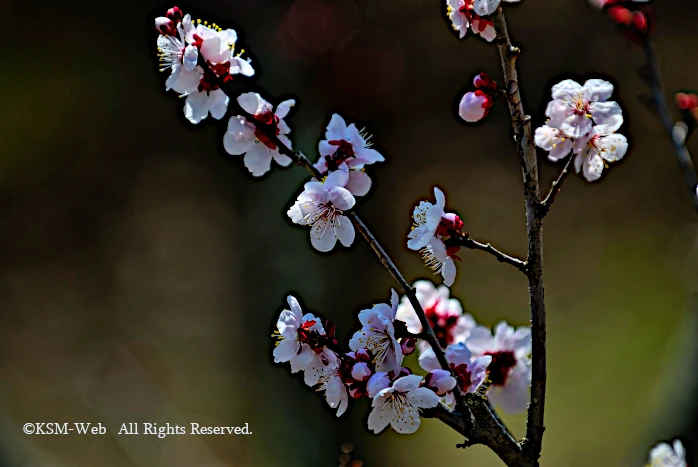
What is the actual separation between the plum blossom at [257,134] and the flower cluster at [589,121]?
0.79 ft

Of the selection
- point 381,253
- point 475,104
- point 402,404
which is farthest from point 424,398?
point 475,104

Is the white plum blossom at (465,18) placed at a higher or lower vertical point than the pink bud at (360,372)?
higher

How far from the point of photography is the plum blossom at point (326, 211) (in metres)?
0.46

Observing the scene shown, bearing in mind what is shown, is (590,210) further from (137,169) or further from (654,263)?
(137,169)

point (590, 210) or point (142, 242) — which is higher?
point (590, 210)

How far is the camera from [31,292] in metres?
1.76

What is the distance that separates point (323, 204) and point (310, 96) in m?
1.54

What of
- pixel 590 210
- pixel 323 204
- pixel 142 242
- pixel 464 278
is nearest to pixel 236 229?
pixel 142 242

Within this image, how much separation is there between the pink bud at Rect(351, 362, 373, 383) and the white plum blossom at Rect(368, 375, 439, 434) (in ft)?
0.08

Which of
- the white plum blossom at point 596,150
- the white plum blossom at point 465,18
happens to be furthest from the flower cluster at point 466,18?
the white plum blossom at point 596,150

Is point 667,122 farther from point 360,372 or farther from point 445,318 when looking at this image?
point 360,372

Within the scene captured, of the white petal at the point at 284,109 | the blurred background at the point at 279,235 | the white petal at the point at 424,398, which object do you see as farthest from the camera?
the blurred background at the point at 279,235

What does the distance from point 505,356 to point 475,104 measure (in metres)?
0.26

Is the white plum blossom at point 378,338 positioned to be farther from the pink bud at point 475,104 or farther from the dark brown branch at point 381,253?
the pink bud at point 475,104
